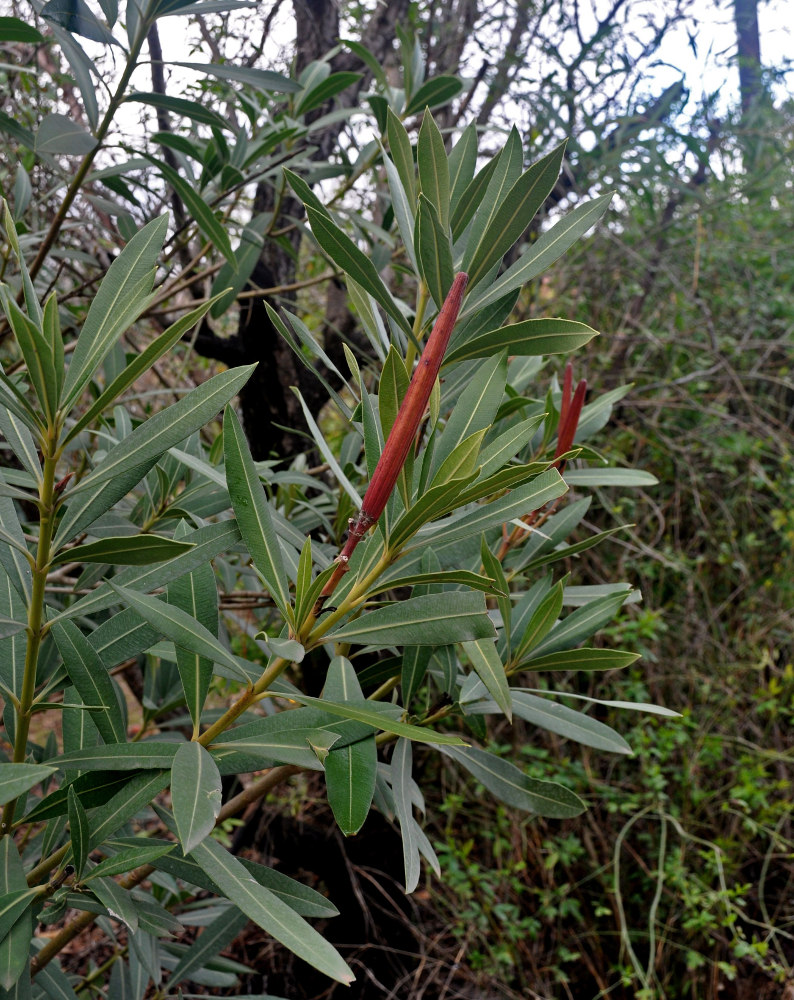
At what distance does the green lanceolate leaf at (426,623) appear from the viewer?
43 cm

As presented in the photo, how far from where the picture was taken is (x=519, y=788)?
2.05 feet

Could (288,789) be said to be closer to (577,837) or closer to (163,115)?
(577,837)

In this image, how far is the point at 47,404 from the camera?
1.35 ft

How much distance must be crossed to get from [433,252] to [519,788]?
422 millimetres

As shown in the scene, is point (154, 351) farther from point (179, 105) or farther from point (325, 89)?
point (325, 89)

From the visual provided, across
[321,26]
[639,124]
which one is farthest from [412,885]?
[639,124]

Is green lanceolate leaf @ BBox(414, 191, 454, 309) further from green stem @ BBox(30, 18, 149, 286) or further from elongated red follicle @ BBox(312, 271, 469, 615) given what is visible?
green stem @ BBox(30, 18, 149, 286)

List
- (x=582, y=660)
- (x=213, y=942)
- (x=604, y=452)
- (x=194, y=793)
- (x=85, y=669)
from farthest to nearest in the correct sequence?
(x=604, y=452) < (x=213, y=942) < (x=582, y=660) < (x=85, y=669) < (x=194, y=793)

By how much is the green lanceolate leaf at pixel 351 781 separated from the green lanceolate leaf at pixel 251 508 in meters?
0.09

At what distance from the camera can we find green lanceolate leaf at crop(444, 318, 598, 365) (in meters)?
0.50

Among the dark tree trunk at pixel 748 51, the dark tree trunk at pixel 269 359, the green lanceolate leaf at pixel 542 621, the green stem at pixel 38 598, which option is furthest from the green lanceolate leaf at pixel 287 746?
the dark tree trunk at pixel 748 51

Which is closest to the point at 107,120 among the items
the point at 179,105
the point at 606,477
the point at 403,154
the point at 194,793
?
the point at 179,105

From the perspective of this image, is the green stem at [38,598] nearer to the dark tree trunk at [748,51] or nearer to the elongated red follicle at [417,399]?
the elongated red follicle at [417,399]

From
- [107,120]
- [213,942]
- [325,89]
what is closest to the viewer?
[213,942]
